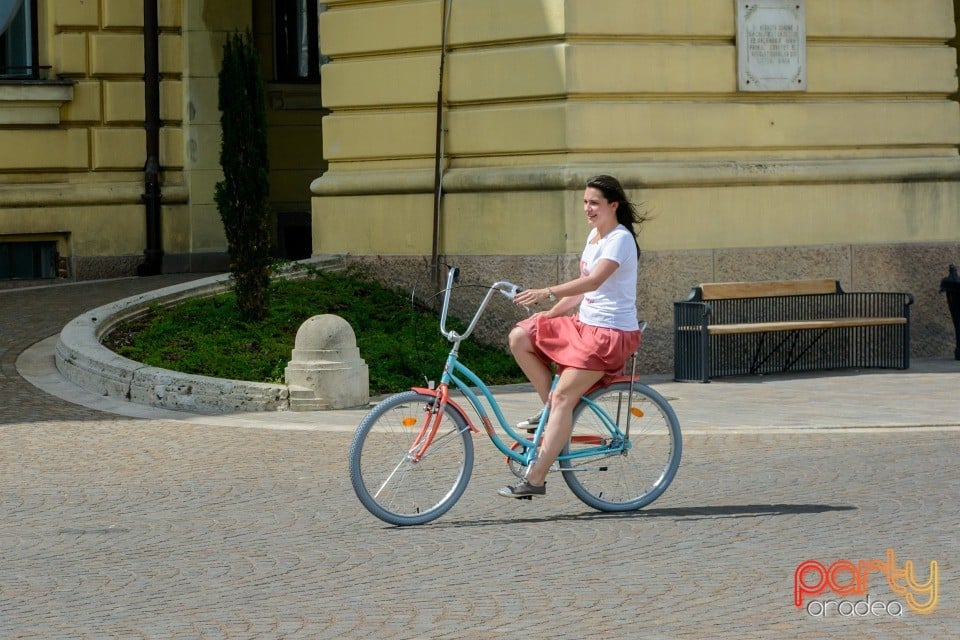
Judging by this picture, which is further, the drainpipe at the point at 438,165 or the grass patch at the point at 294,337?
the drainpipe at the point at 438,165

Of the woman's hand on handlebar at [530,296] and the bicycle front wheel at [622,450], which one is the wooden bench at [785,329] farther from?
the woman's hand on handlebar at [530,296]

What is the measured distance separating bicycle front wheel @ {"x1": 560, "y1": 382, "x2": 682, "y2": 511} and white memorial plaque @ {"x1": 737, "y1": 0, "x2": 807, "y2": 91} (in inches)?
279

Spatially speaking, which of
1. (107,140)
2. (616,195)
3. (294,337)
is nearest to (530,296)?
(616,195)

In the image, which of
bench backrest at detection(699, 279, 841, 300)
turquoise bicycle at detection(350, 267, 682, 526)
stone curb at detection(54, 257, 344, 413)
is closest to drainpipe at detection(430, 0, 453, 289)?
bench backrest at detection(699, 279, 841, 300)

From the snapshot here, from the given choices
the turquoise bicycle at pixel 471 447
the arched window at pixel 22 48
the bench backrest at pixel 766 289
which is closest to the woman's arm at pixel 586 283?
the turquoise bicycle at pixel 471 447

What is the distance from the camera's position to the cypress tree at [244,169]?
572 inches

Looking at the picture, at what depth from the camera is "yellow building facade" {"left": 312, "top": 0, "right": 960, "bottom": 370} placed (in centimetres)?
1449

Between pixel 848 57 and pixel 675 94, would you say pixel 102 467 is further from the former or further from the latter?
pixel 848 57

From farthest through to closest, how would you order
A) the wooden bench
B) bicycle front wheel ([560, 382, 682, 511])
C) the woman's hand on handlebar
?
the wooden bench, bicycle front wheel ([560, 382, 682, 511]), the woman's hand on handlebar

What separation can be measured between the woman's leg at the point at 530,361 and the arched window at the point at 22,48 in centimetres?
1290

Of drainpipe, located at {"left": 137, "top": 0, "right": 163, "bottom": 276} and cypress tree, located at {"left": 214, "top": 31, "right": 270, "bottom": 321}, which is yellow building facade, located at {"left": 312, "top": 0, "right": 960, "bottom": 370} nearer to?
cypress tree, located at {"left": 214, "top": 31, "right": 270, "bottom": 321}

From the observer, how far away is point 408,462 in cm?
799

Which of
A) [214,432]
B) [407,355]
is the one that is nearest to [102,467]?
[214,432]

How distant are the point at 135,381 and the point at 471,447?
5192 mm
